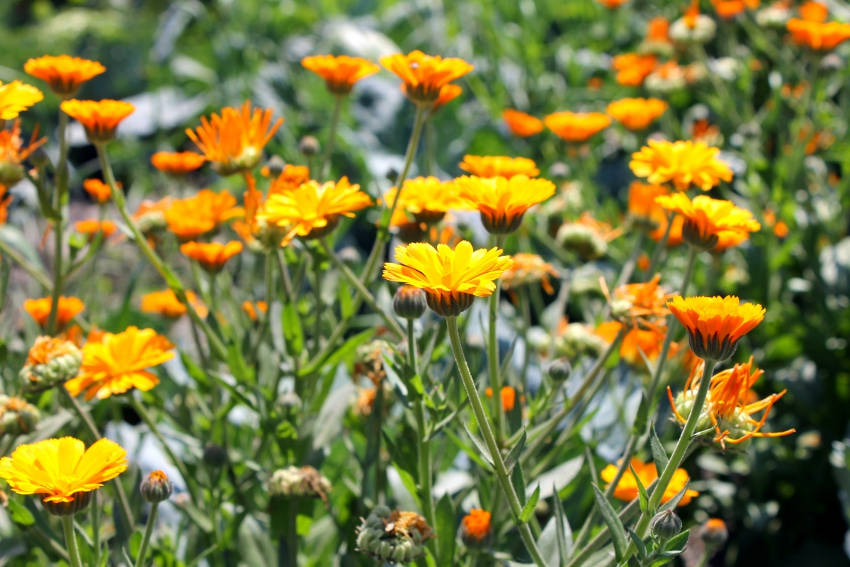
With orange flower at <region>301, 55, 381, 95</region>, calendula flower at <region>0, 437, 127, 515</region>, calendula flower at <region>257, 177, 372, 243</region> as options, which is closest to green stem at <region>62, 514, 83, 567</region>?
calendula flower at <region>0, 437, 127, 515</region>

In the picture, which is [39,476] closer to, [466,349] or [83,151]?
[466,349]

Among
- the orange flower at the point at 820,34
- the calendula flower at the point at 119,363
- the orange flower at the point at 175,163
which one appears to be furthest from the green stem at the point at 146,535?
the orange flower at the point at 820,34

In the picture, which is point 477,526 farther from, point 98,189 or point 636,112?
point 636,112

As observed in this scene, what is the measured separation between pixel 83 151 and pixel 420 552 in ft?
14.3

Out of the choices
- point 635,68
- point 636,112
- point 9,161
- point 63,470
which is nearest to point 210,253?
point 9,161

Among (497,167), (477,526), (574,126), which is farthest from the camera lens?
(574,126)

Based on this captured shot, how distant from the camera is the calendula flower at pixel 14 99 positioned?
1343 mm

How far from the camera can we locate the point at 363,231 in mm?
3668

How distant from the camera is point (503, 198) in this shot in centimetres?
132

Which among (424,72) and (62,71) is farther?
(62,71)

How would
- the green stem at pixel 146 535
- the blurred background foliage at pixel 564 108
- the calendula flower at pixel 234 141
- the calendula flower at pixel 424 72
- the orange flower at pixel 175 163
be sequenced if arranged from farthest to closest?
the blurred background foliage at pixel 564 108 → the orange flower at pixel 175 163 → the calendula flower at pixel 234 141 → the calendula flower at pixel 424 72 → the green stem at pixel 146 535

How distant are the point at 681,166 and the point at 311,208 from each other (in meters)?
0.65

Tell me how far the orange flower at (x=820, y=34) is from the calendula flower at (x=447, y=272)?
1.83 m

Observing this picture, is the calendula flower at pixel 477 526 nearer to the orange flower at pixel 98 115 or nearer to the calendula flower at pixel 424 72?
the calendula flower at pixel 424 72
